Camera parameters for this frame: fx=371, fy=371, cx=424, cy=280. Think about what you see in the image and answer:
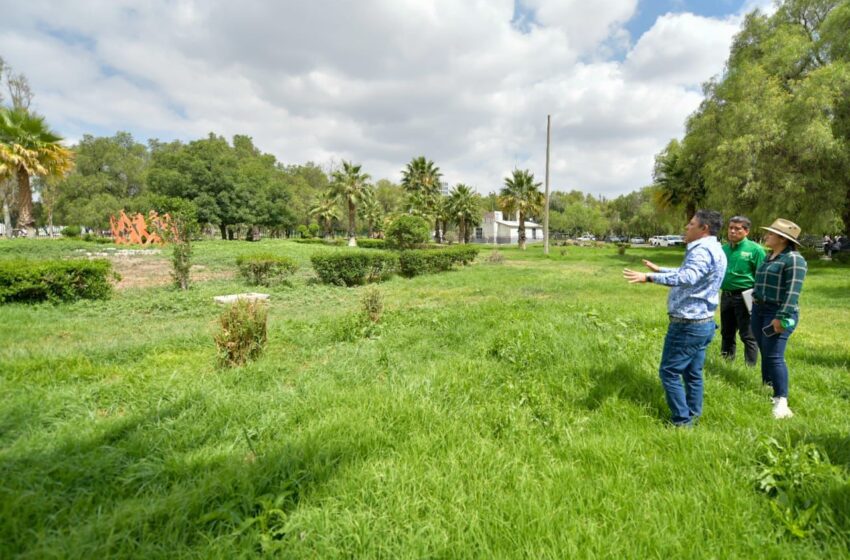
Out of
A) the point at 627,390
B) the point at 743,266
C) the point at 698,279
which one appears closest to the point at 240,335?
the point at 627,390

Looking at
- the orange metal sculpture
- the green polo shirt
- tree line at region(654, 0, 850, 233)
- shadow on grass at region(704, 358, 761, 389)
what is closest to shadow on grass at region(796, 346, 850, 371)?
shadow on grass at region(704, 358, 761, 389)

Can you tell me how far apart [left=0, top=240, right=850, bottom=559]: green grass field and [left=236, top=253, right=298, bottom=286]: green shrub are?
7.05 m

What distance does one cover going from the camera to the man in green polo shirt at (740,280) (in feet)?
14.0

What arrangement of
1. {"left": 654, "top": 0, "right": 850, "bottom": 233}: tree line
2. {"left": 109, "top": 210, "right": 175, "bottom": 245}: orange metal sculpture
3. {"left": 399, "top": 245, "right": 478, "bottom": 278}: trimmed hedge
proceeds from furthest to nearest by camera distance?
1. {"left": 109, "top": 210, "right": 175, "bottom": 245}: orange metal sculpture
2. {"left": 654, "top": 0, "right": 850, "bottom": 233}: tree line
3. {"left": 399, "top": 245, "right": 478, "bottom": 278}: trimmed hedge

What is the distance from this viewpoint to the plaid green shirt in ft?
10.8

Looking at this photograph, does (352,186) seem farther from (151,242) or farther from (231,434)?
(231,434)

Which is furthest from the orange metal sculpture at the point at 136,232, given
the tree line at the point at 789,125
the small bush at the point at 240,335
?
the tree line at the point at 789,125

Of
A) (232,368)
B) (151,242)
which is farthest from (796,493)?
(151,242)

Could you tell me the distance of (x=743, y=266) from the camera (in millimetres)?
4293

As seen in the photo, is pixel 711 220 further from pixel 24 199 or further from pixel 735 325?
pixel 24 199

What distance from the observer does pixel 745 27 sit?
24.5 m

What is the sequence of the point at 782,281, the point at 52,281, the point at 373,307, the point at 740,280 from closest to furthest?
the point at 782,281
the point at 740,280
the point at 373,307
the point at 52,281

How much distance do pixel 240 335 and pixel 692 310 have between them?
4.79 metres

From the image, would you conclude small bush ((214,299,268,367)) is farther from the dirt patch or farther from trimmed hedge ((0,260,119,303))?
the dirt patch
